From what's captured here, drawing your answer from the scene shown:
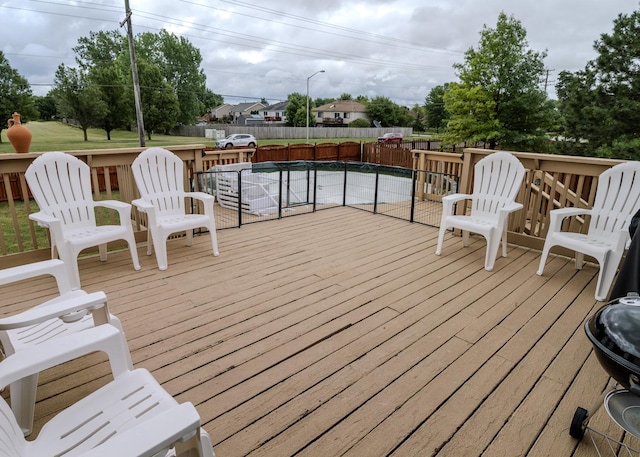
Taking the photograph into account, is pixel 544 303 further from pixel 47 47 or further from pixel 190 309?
pixel 47 47

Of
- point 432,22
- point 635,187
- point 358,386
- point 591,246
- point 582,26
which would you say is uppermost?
point 432,22

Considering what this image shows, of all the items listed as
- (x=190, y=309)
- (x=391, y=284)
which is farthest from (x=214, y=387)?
(x=391, y=284)

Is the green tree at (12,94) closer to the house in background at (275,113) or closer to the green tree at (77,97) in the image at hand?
the green tree at (77,97)

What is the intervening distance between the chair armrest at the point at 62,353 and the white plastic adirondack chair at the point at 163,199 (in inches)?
81.5

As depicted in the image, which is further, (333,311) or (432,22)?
(432,22)

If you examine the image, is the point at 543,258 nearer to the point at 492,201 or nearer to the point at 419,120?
the point at 492,201

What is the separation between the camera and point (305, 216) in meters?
5.24

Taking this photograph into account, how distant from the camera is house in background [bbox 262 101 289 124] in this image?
5850cm

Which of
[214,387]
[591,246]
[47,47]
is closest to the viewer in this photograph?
[214,387]

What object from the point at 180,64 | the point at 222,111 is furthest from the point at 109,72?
the point at 222,111

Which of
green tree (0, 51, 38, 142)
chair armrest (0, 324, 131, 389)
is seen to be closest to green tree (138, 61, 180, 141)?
green tree (0, 51, 38, 142)

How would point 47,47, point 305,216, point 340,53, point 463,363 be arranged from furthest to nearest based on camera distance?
1. point 340,53
2. point 47,47
3. point 305,216
4. point 463,363

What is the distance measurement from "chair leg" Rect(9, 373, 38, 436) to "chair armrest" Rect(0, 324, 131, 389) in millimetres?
407

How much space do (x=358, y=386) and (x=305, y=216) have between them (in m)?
3.56
